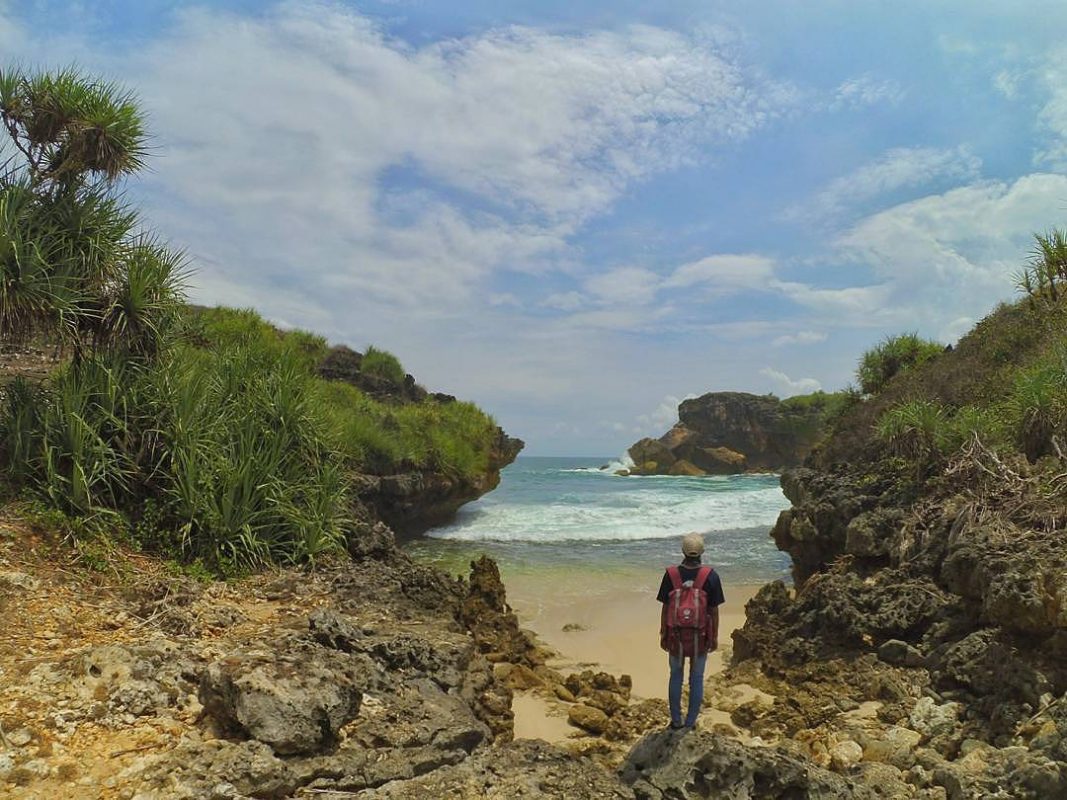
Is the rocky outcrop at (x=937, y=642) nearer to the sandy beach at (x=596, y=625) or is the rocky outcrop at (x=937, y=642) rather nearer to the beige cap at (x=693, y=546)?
the sandy beach at (x=596, y=625)

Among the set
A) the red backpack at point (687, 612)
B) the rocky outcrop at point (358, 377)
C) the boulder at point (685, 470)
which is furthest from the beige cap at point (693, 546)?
the boulder at point (685, 470)

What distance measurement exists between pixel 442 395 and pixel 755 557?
11.9 meters

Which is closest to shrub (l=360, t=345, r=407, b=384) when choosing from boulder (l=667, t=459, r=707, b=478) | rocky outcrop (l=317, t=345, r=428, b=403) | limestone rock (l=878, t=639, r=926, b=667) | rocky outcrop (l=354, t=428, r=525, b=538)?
rocky outcrop (l=317, t=345, r=428, b=403)

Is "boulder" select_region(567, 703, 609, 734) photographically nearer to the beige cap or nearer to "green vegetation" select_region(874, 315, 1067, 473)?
the beige cap

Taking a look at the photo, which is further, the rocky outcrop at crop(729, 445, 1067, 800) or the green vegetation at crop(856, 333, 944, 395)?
the green vegetation at crop(856, 333, 944, 395)

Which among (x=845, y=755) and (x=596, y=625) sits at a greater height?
(x=845, y=755)

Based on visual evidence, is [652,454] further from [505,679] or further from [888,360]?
[505,679]

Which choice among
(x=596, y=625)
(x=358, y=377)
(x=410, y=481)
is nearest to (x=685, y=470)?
(x=358, y=377)

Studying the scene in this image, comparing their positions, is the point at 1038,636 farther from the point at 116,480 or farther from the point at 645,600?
the point at 116,480

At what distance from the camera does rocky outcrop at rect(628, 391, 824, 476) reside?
207 feet


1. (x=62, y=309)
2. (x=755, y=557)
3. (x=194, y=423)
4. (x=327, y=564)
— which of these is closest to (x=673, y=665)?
(x=327, y=564)

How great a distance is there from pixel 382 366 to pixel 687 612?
19403 millimetres

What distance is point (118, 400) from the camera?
274 inches

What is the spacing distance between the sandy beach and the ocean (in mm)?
532
